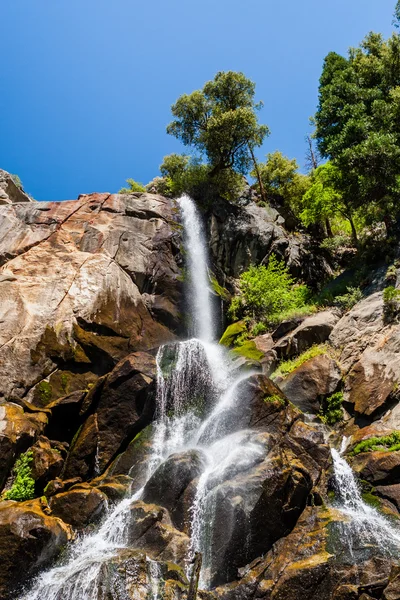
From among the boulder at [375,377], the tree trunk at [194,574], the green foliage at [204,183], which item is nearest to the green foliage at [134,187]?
the green foliage at [204,183]

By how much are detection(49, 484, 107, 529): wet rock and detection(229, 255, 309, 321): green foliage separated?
44.3 feet

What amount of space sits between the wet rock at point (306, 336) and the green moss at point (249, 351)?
33.2 inches

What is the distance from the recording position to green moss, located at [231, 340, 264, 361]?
62.6ft

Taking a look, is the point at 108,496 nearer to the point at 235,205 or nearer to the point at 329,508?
the point at 329,508

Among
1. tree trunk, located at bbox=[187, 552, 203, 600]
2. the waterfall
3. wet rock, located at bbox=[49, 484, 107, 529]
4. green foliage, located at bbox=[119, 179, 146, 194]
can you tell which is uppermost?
green foliage, located at bbox=[119, 179, 146, 194]

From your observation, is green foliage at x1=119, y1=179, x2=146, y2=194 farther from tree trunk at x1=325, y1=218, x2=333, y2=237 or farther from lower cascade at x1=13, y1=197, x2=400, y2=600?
lower cascade at x1=13, y1=197, x2=400, y2=600

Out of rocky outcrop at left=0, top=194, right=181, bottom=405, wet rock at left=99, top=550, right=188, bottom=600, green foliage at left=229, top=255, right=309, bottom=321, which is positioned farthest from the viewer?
green foliage at left=229, top=255, right=309, bottom=321

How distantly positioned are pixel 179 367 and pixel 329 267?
17.8m

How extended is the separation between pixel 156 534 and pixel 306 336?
1078cm

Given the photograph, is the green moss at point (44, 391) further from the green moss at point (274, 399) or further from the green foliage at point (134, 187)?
the green foliage at point (134, 187)

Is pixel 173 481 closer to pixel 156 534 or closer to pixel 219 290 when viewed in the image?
pixel 156 534

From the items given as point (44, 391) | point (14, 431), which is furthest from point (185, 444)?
→ point (44, 391)

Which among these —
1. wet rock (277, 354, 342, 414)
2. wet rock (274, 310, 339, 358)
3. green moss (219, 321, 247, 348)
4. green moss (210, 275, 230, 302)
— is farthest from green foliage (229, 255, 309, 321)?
wet rock (277, 354, 342, 414)

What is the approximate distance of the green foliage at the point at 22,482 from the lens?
12.1 meters
